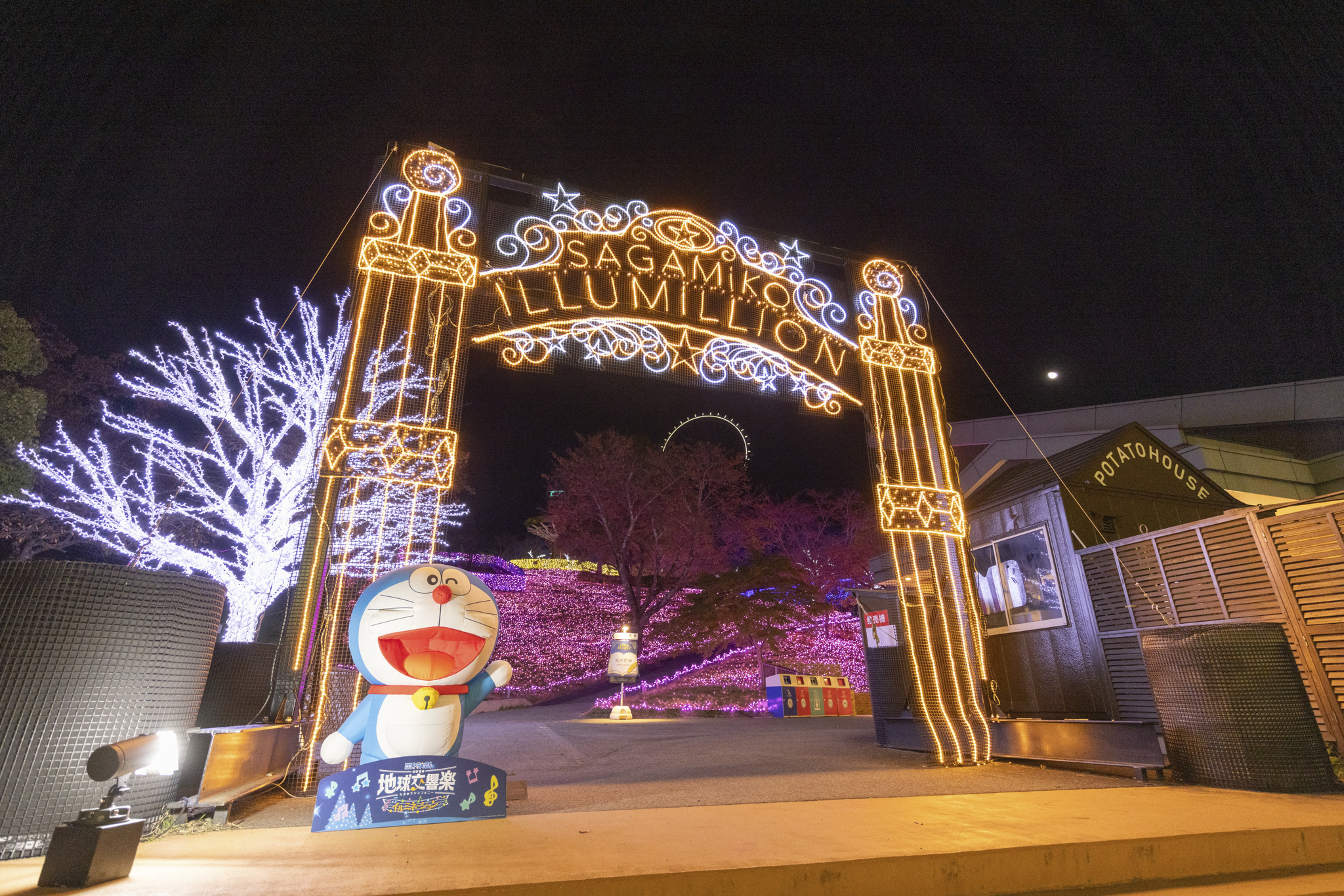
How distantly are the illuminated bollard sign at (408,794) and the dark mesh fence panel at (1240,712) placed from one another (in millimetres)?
5506

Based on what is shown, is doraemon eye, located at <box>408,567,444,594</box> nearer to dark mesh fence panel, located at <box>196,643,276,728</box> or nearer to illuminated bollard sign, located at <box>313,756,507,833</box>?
illuminated bollard sign, located at <box>313,756,507,833</box>

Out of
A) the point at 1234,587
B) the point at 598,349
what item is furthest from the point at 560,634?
the point at 1234,587

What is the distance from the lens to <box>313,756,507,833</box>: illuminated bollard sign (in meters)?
3.63

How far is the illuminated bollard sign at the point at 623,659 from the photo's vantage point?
15.9 meters

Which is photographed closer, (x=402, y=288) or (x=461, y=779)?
(x=461, y=779)

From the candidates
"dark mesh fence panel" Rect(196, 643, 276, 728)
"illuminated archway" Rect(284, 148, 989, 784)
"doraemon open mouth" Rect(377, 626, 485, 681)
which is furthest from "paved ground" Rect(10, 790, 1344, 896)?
"illuminated archway" Rect(284, 148, 989, 784)

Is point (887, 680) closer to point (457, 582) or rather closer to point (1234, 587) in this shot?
point (1234, 587)

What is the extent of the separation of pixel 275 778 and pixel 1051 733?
6754mm

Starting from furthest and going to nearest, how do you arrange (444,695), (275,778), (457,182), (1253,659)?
Answer: (457,182) < (1253,659) < (275,778) < (444,695)

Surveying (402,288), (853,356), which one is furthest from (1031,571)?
(402,288)

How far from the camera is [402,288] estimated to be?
6023 millimetres

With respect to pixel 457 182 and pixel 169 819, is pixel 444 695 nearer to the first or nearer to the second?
pixel 169 819

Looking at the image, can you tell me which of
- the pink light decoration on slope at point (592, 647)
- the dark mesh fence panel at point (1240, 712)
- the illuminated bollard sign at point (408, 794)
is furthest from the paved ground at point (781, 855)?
the pink light decoration on slope at point (592, 647)

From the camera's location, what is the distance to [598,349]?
275 inches
